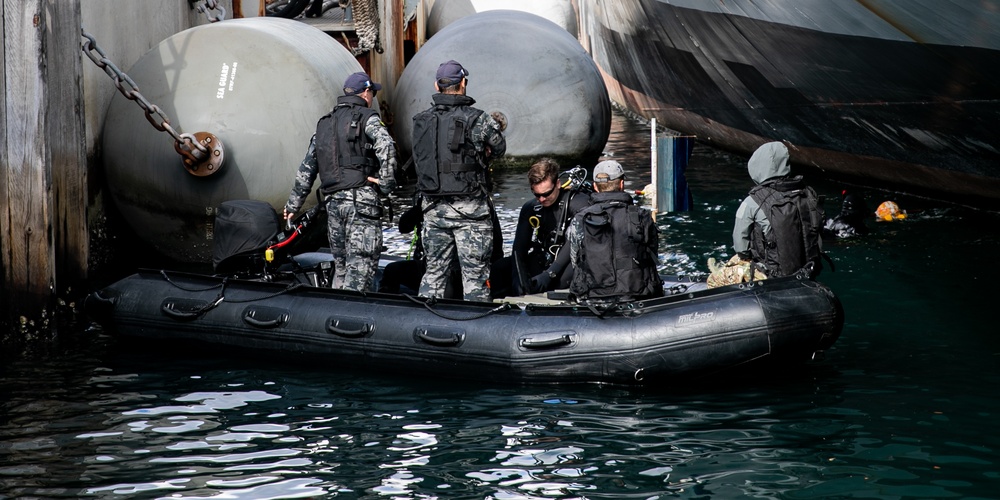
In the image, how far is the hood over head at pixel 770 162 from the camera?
7.33m

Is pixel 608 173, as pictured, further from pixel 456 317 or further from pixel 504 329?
pixel 456 317

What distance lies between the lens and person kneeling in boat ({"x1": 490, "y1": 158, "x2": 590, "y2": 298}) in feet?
26.8

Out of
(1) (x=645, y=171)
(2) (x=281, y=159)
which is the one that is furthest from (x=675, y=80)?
(2) (x=281, y=159)

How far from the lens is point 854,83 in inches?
493

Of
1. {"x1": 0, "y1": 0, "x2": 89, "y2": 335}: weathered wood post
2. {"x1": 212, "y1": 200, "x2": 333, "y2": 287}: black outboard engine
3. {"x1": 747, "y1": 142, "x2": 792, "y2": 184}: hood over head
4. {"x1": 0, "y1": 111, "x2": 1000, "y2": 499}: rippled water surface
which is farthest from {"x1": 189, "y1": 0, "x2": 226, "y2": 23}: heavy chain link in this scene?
{"x1": 747, "y1": 142, "x2": 792, "y2": 184}: hood over head

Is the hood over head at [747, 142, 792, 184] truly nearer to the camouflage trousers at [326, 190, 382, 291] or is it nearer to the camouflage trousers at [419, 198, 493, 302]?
the camouflage trousers at [419, 198, 493, 302]

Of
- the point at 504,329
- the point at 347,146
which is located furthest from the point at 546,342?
the point at 347,146

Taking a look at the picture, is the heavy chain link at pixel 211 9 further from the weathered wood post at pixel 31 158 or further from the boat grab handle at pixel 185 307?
the boat grab handle at pixel 185 307

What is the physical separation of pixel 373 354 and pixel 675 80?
1245cm

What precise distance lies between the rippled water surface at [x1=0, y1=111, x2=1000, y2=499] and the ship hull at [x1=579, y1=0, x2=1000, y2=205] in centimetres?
303

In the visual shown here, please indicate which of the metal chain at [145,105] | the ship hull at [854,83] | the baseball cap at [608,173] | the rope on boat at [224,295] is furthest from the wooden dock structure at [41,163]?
the ship hull at [854,83]

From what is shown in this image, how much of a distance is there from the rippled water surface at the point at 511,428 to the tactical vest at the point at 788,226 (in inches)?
29.9

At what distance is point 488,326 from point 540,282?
0.95m

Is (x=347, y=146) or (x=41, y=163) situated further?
(x=347, y=146)
